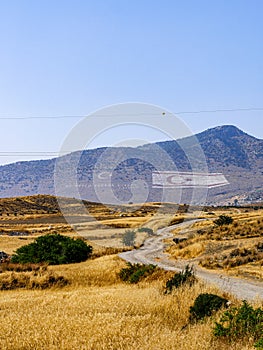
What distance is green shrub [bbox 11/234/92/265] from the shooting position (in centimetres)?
3275

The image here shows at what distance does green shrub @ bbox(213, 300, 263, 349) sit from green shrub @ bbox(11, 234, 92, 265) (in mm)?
23488

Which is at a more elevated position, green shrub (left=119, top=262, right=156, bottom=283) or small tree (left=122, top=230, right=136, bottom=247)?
green shrub (left=119, top=262, right=156, bottom=283)

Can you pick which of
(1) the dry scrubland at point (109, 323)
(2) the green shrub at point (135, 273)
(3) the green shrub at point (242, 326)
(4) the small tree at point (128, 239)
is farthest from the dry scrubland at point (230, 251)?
(3) the green shrub at point (242, 326)

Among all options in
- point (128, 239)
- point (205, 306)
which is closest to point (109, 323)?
point (205, 306)

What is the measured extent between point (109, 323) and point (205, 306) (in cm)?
286

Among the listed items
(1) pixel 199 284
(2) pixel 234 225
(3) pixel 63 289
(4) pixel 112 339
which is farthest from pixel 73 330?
(2) pixel 234 225

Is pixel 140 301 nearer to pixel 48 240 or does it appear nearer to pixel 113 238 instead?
pixel 48 240

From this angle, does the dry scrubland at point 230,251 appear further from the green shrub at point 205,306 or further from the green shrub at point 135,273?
the green shrub at point 205,306

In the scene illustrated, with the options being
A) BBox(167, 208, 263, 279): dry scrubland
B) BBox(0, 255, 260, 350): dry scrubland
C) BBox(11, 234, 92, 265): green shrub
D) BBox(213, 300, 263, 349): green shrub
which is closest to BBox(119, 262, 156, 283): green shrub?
BBox(167, 208, 263, 279): dry scrubland

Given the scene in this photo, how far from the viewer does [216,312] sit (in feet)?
36.8

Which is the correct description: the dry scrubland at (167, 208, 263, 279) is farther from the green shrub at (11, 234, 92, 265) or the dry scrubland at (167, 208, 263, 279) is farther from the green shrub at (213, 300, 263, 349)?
the green shrub at (213, 300, 263, 349)

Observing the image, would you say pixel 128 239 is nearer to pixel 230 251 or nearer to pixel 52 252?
pixel 52 252

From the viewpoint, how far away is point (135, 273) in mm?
21844

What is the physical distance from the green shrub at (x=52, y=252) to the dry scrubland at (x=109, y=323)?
57.7 ft
